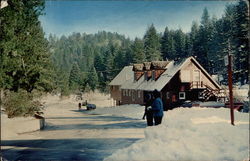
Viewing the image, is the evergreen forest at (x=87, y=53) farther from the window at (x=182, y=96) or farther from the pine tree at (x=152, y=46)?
the window at (x=182, y=96)

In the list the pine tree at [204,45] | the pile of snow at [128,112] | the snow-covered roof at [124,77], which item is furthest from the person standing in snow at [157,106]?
the pine tree at [204,45]

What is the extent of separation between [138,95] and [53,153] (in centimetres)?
3503

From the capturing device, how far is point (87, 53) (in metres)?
104

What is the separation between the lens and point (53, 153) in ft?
33.1

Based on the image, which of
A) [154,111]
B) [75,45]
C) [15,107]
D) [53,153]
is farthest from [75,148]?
[75,45]

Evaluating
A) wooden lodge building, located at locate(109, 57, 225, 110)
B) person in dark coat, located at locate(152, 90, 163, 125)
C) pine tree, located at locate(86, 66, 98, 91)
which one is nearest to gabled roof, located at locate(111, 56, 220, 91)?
wooden lodge building, located at locate(109, 57, 225, 110)

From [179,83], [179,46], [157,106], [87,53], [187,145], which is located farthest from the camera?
[87,53]

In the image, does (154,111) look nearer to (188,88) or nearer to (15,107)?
(15,107)

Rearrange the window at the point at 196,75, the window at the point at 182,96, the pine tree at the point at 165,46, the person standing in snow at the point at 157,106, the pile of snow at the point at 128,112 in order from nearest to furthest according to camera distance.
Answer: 1. the person standing in snow at the point at 157,106
2. the pile of snow at the point at 128,112
3. the window at the point at 182,96
4. the window at the point at 196,75
5. the pine tree at the point at 165,46

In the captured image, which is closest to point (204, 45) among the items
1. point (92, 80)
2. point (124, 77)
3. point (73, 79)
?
point (124, 77)

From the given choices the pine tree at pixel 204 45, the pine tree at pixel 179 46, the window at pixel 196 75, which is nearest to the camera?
the window at pixel 196 75

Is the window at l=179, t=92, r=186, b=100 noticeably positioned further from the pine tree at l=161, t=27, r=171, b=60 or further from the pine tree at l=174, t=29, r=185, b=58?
the pine tree at l=174, t=29, r=185, b=58

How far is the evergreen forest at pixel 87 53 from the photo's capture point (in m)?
14.9

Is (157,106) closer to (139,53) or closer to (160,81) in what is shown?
(160,81)
